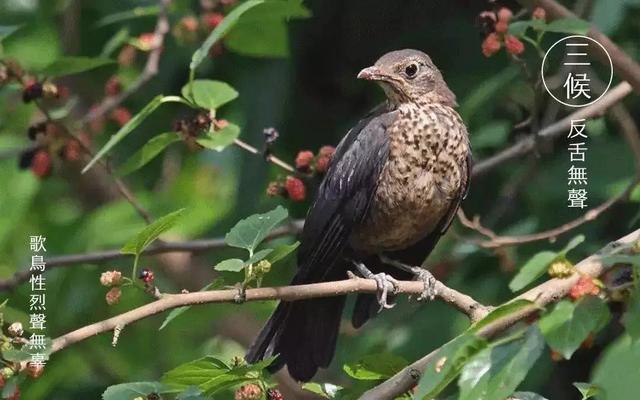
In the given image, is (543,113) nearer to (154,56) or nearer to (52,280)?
(154,56)

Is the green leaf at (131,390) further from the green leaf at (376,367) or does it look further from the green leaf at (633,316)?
the green leaf at (633,316)

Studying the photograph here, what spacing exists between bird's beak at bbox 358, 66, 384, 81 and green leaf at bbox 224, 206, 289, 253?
1.22 m

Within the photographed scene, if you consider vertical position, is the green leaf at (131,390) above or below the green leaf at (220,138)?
below

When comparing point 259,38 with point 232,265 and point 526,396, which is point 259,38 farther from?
point 526,396

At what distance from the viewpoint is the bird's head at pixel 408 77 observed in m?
4.02

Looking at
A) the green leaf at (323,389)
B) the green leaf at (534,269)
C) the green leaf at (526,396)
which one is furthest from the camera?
the green leaf at (323,389)

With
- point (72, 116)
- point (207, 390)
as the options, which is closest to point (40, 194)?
point (72, 116)

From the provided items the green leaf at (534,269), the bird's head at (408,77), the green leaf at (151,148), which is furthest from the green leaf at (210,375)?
the bird's head at (408,77)

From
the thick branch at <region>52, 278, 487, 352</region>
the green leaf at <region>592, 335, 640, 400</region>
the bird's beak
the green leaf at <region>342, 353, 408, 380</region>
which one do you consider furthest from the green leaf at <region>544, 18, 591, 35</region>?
the green leaf at <region>592, 335, 640, 400</region>

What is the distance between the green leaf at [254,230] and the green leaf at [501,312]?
23.9 inches

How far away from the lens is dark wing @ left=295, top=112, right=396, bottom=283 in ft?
12.1

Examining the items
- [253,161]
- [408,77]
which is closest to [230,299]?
[408,77]

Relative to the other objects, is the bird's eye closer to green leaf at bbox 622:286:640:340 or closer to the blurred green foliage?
the blurred green foliage

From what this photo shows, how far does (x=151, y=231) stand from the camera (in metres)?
2.62
